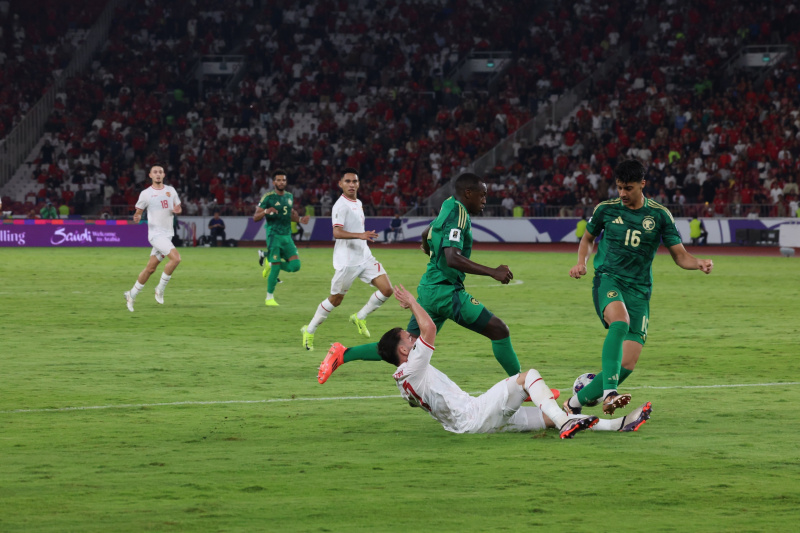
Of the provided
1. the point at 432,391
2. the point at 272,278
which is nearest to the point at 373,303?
the point at 272,278

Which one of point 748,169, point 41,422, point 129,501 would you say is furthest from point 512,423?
point 748,169

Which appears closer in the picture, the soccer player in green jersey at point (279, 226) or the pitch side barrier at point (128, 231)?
the soccer player in green jersey at point (279, 226)

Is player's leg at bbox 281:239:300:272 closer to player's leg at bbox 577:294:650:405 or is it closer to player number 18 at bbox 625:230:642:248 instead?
player number 18 at bbox 625:230:642:248

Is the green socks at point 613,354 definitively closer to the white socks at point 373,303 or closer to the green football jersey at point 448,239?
the green football jersey at point 448,239

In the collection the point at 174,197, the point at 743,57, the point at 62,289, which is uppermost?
the point at 743,57

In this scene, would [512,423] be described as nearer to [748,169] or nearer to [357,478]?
[357,478]

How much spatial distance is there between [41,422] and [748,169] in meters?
36.2

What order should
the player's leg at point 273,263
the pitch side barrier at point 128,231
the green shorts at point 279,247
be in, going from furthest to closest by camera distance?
the pitch side barrier at point 128,231, the green shorts at point 279,247, the player's leg at point 273,263

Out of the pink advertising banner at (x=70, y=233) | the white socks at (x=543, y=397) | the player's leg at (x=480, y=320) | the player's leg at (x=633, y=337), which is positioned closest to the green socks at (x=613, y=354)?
the player's leg at (x=633, y=337)

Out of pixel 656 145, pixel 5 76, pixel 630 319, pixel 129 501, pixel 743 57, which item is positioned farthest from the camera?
pixel 5 76

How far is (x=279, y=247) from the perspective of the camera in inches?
829

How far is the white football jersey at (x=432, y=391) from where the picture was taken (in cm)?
830

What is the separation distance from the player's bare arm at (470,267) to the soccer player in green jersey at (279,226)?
1172 cm

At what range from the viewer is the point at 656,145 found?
44.3 meters
